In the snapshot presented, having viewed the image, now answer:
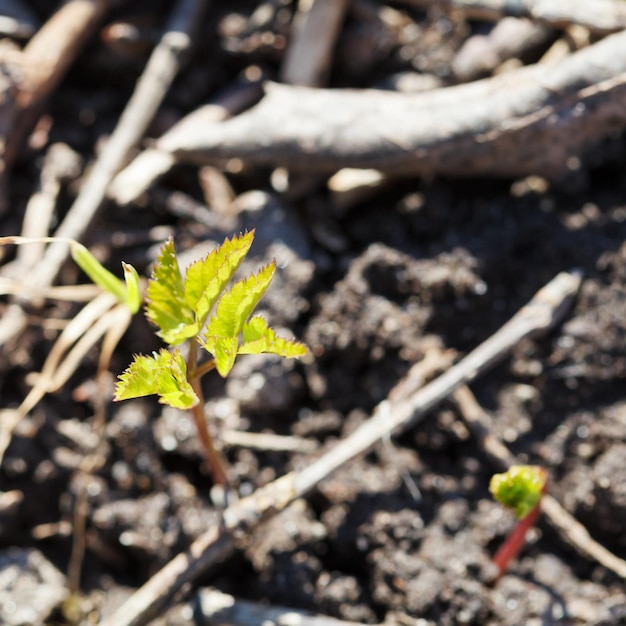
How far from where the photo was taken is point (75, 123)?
229 cm

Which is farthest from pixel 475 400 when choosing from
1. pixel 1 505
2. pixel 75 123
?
pixel 75 123

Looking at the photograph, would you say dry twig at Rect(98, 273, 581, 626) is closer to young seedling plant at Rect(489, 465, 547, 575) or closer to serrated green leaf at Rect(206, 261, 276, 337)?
young seedling plant at Rect(489, 465, 547, 575)

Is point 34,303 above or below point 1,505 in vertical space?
above

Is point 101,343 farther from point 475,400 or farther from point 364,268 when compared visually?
point 475,400

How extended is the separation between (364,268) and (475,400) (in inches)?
19.0

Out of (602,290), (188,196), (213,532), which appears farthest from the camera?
(188,196)

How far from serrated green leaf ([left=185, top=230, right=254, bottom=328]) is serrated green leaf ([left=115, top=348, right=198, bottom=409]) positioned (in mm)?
113

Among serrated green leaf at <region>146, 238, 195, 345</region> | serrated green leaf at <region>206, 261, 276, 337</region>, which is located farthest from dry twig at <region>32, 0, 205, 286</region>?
serrated green leaf at <region>206, 261, 276, 337</region>

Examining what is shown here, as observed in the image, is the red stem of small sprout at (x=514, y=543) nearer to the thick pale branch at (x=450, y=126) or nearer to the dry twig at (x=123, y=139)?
the thick pale branch at (x=450, y=126)

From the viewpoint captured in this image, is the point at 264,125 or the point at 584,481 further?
the point at 264,125

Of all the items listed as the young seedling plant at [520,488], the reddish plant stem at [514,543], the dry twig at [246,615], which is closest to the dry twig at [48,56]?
the dry twig at [246,615]

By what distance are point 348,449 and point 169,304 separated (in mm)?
612

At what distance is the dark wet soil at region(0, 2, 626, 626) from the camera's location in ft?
5.97

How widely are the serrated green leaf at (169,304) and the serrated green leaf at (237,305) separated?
0.24 ft
